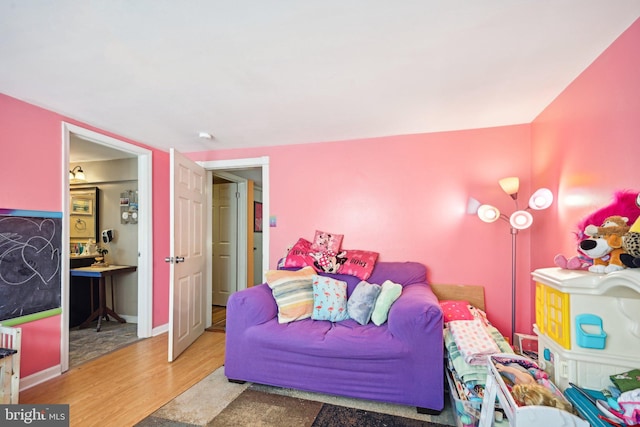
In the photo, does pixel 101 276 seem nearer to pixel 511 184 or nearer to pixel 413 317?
pixel 413 317

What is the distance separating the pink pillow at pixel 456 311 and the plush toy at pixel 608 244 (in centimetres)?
120

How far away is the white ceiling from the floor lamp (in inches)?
24.5

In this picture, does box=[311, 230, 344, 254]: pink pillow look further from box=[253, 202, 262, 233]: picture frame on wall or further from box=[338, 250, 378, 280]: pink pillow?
box=[253, 202, 262, 233]: picture frame on wall

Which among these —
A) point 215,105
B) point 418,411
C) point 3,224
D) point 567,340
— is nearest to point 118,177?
point 3,224

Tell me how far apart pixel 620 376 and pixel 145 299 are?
3750 mm

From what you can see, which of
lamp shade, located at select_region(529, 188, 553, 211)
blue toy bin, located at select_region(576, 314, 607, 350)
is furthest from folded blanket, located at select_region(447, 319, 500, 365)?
lamp shade, located at select_region(529, 188, 553, 211)

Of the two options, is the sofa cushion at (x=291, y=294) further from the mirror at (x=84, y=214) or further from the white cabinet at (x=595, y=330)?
the mirror at (x=84, y=214)

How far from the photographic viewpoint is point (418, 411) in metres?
1.96

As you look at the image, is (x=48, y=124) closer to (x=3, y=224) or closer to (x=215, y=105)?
(x=3, y=224)

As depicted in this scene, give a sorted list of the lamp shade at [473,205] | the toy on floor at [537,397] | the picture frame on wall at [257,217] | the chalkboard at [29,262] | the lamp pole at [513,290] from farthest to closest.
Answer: the picture frame on wall at [257,217], the lamp shade at [473,205], the lamp pole at [513,290], the chalkboard at [29,262], the toy on floor at [537,397]

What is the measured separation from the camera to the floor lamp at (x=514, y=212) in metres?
2.17

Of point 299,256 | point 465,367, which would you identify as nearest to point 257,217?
point 299,256

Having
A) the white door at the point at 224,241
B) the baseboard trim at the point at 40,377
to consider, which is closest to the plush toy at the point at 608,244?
the baseboard trim at the point at 40,377

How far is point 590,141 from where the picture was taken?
→ 1.76 meters
